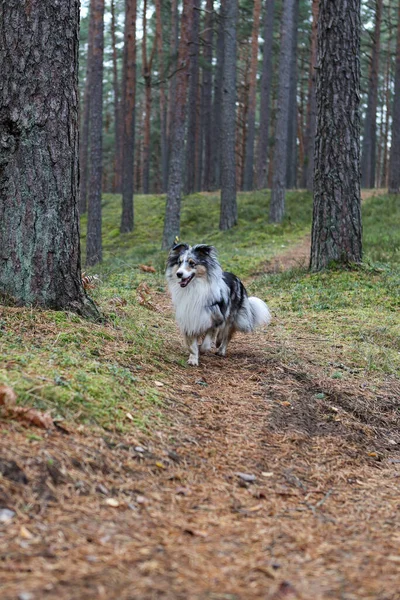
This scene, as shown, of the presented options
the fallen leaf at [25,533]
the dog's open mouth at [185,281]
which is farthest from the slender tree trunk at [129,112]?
the fallen leaf at [25,533]

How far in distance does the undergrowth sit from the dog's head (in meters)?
0.80

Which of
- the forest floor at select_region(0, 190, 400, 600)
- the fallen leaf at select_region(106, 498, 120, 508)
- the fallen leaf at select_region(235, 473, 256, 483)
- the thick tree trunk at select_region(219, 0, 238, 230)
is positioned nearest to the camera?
the forest floor at select_region(0, 190, 400, 600)

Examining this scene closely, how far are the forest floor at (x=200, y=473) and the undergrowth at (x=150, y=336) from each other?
0.03 metres

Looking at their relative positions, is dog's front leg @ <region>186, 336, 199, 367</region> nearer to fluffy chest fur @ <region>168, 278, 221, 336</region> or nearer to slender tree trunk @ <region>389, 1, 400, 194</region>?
fluffy chest fur @ <region>168, 278, 221, 336</region>

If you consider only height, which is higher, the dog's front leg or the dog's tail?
the dog's tail

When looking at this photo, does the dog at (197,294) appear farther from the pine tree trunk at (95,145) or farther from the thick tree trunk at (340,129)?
the pine tree trunk at (95,145)

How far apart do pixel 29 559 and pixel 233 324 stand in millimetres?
5055

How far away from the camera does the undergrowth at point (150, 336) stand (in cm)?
445

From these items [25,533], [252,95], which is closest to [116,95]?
Answer: [252,95]

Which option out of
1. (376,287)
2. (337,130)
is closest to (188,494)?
(376,287)

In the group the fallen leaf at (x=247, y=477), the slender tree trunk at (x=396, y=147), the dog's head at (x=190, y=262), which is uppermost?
the slender tree trunk at (x=396, y=147)

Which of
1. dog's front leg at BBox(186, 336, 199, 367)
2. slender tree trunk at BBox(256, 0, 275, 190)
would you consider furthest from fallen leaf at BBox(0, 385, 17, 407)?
slender tree trunk at BBox(256, 0, 275, 190)

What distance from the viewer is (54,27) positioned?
580cm

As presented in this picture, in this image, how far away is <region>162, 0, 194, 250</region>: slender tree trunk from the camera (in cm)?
1756
